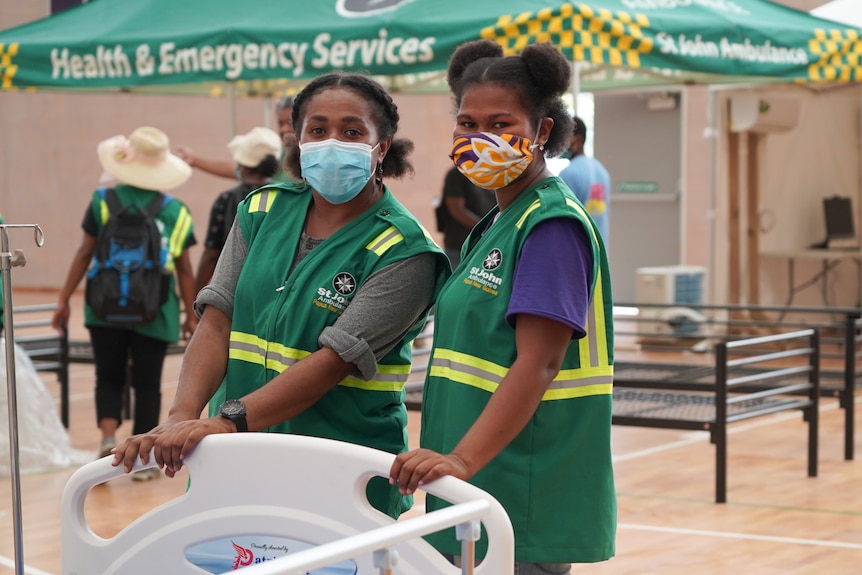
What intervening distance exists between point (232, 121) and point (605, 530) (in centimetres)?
751

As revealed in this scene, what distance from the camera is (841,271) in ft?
39.2

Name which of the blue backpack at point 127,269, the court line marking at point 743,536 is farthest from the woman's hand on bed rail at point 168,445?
the blue backpack at point 127,269

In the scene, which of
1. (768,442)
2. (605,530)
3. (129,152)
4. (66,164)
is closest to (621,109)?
(768,442)

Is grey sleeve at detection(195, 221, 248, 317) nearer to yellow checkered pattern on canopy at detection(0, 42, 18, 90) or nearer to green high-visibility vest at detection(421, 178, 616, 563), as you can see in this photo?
green high-visibility vest at detection(421, 178, 616, 563)

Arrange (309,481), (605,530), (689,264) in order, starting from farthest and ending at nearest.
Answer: (689,264), (605,530), (309,481)

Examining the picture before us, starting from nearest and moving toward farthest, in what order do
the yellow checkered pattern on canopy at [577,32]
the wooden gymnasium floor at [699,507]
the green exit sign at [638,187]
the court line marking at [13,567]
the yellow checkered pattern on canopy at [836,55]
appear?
the court line marking at [13,567], the wooden gymnasium floor at [699,507], the yellow checkered pattern on canopy at [577,32], the yellow checkered pattern on canopy at [836,55], the green exit sign at [638,187]

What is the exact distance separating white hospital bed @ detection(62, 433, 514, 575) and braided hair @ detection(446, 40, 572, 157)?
2.48 ft

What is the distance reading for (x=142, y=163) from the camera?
6.46 meters

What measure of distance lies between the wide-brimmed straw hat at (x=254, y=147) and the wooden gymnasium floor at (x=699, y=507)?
1640 mm

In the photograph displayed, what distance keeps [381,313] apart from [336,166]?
1.06ft

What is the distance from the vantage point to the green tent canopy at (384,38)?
621cm

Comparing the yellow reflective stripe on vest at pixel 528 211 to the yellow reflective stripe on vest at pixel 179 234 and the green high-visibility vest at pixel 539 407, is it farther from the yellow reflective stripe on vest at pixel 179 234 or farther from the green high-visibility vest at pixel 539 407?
the yellow reflective stripe on vest at pixel 179 234

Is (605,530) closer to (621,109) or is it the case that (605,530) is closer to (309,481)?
(309,481)

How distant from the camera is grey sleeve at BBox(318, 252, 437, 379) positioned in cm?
247
